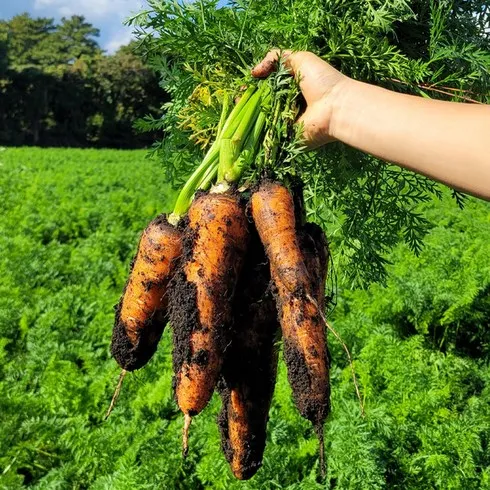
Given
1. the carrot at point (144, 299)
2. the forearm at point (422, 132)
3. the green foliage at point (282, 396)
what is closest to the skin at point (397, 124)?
the forearm at point (422, 132)

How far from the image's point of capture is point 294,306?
1.83m

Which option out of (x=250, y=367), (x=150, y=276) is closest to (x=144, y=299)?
(x=150, y=276)

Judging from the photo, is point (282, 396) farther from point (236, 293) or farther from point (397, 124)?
point (397, 124)

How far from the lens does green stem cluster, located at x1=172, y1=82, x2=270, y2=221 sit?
190 cm

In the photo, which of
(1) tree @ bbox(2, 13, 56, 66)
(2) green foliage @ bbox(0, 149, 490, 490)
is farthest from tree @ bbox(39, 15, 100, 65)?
(2) green foliage @ bbox(0, 149, 490, 490)

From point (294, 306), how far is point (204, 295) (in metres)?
0.29

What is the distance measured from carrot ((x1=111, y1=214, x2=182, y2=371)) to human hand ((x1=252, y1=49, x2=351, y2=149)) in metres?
0.59

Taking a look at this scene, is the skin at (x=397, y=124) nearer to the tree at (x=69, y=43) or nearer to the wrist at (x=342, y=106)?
the wrist at (x=342, y=106)

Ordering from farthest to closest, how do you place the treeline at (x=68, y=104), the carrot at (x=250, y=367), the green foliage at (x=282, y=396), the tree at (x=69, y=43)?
the tree at (x=69, y=43), the treeline at (x=68, y=104), the green foliage at (x=282, y=396), the carrot at (x=250, y=367)

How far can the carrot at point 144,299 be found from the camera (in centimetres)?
204

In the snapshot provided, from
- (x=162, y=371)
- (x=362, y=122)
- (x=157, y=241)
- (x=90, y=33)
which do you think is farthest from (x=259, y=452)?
(x=90, y=33)

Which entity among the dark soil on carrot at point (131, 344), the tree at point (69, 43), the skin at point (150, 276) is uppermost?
the skin at point (150, 276)

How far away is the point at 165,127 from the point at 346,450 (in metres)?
2.03

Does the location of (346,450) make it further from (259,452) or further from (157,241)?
(157,241)
